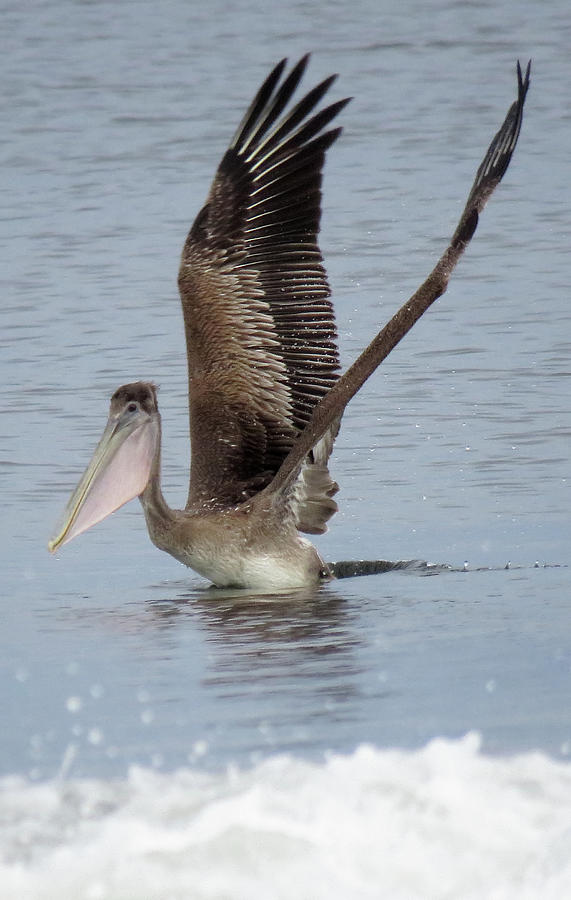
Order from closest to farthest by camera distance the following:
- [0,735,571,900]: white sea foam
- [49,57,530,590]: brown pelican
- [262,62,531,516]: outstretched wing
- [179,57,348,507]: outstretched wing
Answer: [0,735,571,900]: white sea foam < [262,62,531,516]: outstretched wing < [49,57,530,590]: brown pelican < [179,57,348,507]: outstretched wing

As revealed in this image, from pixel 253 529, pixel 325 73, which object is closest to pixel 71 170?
pixel 325 73

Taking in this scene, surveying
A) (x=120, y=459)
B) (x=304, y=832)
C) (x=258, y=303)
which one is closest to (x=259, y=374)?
(x=258, y=303)

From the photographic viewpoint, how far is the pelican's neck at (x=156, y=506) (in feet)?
23.4

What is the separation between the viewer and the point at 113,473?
7.17 metres

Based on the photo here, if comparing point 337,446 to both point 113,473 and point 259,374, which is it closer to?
point 259,374

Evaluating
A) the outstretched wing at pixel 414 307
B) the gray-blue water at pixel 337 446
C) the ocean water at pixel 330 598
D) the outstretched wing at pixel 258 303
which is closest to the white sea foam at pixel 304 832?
the ocean water at pixel 330 598

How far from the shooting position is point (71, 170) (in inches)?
642

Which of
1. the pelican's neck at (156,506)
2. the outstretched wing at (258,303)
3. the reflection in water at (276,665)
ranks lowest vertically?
the reflection in water at (276,665)

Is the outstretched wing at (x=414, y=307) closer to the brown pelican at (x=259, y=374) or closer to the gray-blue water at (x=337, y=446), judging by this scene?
the brown pelican at (x=259, y=374)

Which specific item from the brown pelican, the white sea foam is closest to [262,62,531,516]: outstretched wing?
the brown pelican

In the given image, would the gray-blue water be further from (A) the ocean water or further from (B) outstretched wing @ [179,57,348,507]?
(B) outstretched wing @ [179,57,348,507]

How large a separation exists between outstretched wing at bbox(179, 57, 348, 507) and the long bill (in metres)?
0.27

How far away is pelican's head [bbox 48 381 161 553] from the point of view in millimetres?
7039

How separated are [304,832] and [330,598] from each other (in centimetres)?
245
